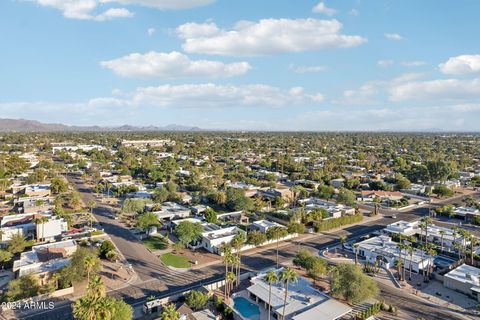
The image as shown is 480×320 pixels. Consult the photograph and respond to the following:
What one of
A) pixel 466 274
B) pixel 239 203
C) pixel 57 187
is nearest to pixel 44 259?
pixel 239 203

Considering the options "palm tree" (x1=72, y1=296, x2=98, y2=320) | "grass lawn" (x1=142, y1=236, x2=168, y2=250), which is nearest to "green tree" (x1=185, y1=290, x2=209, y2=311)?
"palm tree" (x1=72, y1=296, x2=98, y2=320)

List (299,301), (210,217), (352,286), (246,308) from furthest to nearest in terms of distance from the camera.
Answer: (210,217) < (246,308) < (352,286) < (299,301)

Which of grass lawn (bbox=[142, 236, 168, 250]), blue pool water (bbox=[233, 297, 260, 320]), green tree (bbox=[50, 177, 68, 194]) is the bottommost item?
blue pool water (bbox=[233, 297, 260, 320])

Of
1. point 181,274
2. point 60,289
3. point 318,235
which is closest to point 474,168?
point 318,235

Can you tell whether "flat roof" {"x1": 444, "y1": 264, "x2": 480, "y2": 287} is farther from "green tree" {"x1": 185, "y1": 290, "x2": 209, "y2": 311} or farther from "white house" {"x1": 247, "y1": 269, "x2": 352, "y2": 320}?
"green tree" {"x1": 185, "y1": 290, "x2": 209, "y2": 311}

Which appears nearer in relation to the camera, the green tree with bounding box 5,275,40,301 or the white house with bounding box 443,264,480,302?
the green tree with bounding box 5,275,40,301

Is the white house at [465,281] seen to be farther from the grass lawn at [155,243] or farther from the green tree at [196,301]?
the grass lawn at [155,243]

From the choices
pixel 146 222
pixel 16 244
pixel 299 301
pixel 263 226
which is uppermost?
pixel 146 222

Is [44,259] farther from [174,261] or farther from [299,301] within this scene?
[299,301]
